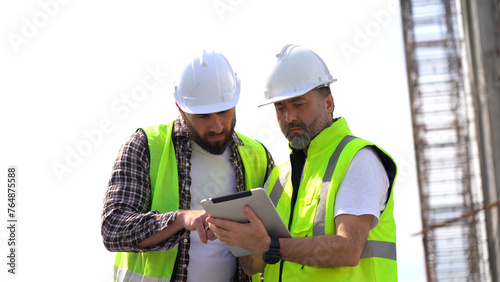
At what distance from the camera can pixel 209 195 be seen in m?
5.74

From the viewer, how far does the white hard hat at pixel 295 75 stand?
5562mm

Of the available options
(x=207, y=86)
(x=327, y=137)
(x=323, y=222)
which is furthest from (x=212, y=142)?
(x=323, y=222)

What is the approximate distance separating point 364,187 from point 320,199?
38cm

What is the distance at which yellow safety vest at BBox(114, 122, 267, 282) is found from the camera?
5.42 metres

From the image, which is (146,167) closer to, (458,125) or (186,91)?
(186,91)

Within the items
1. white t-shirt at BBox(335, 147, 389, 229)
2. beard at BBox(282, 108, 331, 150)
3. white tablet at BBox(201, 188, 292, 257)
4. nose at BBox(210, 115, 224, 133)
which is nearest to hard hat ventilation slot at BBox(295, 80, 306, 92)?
beard at BBox(282, 108, 331, 150)

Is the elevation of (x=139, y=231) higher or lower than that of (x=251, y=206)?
lower

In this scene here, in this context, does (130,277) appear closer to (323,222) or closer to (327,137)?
(323,222)

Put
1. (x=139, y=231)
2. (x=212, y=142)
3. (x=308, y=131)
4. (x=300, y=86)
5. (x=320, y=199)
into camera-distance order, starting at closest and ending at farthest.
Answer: (x=320, y=199)
(x=139, y=231)
(x=308, y=131)
(x=300, y=86)
(x=212, y=142)

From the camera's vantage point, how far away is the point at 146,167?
18.2 feet

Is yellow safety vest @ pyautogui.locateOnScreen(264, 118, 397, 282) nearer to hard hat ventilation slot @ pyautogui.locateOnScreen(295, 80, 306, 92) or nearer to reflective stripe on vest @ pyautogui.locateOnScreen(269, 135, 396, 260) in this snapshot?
reflective stripe on vest @ pyautogui.locateOnScreen(269, 135, 396, 260)

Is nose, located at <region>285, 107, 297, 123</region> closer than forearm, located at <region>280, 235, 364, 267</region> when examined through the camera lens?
No

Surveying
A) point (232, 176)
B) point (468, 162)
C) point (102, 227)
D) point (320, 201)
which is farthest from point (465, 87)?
point (102, 227)

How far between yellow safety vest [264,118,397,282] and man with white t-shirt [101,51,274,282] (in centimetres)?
64
